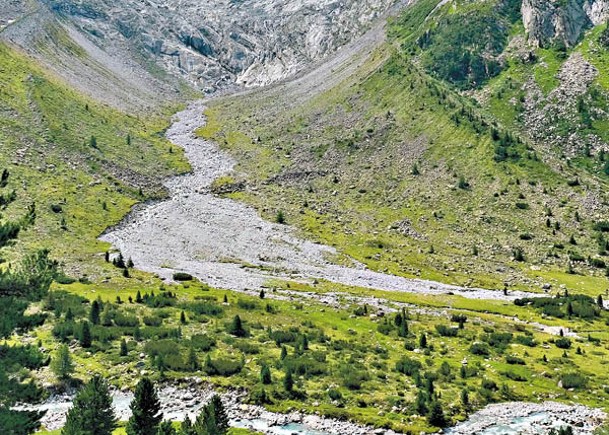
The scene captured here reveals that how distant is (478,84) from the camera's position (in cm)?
15275

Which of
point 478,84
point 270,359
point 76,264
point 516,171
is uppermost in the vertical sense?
point 478,84

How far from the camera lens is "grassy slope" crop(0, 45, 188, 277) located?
9181cm

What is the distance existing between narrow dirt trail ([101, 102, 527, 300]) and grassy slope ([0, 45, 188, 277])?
18.4 feet

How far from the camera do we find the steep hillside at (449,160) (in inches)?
3725

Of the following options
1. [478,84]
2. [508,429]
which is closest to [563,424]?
[508,429]

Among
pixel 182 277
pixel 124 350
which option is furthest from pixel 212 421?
pixel 182 277

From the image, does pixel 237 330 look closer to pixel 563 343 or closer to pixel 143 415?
pixel 143 415

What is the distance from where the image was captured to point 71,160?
120 meters

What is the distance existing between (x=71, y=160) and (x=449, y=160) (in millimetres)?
74890

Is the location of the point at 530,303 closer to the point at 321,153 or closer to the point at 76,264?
the point at 76,264

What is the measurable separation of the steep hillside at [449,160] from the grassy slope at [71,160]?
77.5 feet

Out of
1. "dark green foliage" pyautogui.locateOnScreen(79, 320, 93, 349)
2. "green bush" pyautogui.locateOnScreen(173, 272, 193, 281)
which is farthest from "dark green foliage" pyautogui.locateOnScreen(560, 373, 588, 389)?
"green bush" pyautogui.locateOnScreen(173, 272, 193, 281)

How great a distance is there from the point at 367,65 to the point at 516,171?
267ft

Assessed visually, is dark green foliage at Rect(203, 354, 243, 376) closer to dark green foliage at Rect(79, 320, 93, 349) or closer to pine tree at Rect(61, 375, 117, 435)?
dark green foliage at Rect(79, 320, 93, 349)
